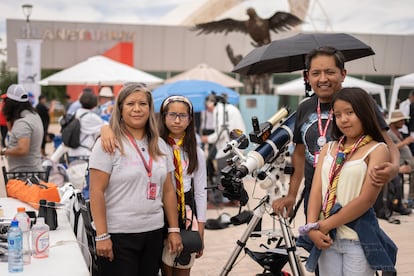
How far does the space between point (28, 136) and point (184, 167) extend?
6.82 feet

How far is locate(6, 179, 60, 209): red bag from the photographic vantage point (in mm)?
3332

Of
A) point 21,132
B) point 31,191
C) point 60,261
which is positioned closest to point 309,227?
point 60,261

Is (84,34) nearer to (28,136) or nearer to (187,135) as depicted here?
(28,136)

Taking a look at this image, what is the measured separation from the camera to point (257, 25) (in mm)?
14062

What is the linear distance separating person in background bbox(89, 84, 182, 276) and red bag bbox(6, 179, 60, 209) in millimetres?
1167

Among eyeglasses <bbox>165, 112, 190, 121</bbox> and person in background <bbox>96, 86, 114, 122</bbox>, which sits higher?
person in background <bbox>96, 86, 114, 122</bbox>

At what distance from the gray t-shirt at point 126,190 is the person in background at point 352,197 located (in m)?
0.86

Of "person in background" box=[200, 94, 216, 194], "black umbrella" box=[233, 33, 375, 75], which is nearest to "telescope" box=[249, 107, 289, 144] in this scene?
"black umbrella" box=[233, 33, 375, 75]

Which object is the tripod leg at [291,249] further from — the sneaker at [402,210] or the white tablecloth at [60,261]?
the sneaker at [402,210]

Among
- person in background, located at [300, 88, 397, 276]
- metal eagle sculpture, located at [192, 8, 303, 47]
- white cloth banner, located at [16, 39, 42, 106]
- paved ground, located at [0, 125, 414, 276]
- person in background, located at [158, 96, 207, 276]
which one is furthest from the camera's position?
metal eagle sculpture, located at [192, 8, 303, 47]

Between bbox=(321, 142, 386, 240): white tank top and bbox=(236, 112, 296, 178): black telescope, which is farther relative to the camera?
bbox=(236, 112, 296, 178): black telescope

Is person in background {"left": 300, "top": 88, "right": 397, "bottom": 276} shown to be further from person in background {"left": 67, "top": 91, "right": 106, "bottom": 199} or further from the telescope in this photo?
person in background {"left": 67, "top": 91, "right": 106, "bottom": 199}

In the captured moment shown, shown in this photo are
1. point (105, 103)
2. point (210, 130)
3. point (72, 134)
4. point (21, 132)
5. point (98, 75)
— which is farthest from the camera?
point (98, 75)

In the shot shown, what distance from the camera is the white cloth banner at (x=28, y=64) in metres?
10.8
